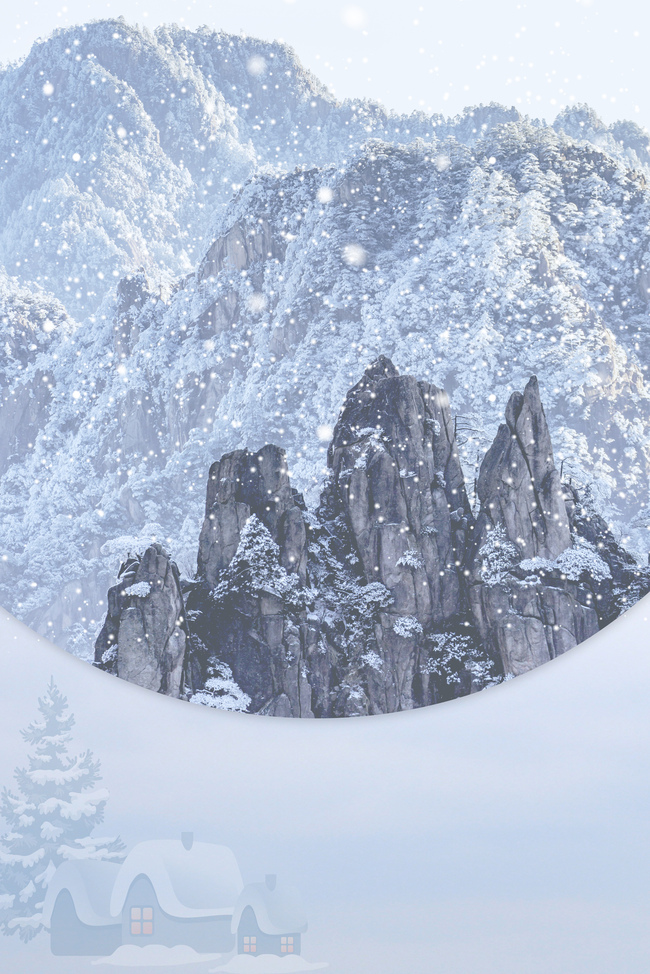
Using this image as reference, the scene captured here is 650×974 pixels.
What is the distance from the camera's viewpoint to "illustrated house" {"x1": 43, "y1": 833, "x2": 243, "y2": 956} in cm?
227

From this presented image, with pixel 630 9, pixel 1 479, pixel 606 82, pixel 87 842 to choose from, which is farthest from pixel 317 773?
pixel 630 9

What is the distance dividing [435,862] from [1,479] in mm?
1681

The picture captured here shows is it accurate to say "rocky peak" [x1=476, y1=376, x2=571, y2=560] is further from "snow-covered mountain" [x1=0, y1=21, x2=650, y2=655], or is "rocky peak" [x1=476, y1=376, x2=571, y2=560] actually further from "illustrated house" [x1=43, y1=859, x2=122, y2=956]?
"illustrated house" [x1=43, y1=859, x2=122, y2=956]

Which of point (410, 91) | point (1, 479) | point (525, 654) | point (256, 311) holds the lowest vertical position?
point (525, 654)

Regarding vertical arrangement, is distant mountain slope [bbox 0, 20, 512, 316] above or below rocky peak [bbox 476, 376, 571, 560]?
above

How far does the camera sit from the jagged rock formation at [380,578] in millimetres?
2291

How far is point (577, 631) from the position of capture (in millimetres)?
2314

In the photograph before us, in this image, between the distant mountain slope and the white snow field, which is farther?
the distant mountain slope

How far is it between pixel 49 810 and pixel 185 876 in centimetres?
45

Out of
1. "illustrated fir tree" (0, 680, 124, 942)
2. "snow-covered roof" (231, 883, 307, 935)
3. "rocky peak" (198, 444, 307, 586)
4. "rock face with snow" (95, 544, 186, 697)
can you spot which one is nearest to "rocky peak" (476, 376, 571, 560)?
"rocky peak" (198, 444, 307, 586)

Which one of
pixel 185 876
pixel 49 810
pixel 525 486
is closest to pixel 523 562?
pixel 525 486

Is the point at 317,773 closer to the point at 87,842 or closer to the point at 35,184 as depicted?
the point at 87,842

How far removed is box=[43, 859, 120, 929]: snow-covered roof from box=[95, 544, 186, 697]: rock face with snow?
571 millimetres

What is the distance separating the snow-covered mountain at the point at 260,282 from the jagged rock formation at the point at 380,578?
64 mm
